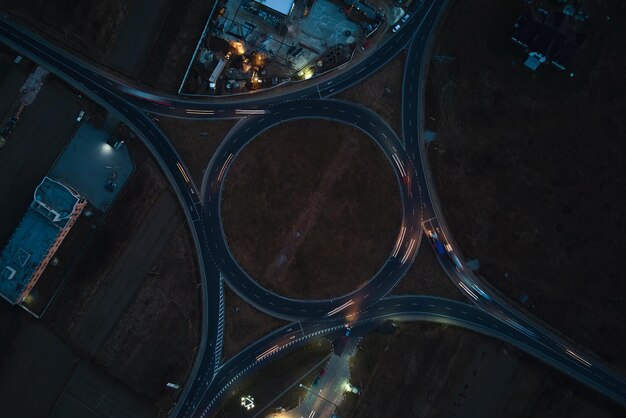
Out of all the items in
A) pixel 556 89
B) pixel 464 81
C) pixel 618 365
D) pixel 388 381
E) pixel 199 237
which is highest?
pixel 556 89

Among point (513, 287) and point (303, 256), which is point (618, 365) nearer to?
point (513, 287)

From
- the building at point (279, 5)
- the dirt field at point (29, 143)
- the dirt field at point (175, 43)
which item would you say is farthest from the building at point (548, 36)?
the dirt field at point (29, 143)

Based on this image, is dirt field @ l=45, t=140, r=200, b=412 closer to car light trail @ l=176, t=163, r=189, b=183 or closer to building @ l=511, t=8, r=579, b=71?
car light trail @ l=176, t=163, r=189, b=183

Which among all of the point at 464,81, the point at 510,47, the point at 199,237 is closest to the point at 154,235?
the point at 199,237

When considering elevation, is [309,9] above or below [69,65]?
above

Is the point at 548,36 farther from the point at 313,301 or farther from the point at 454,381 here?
the point at 454,381

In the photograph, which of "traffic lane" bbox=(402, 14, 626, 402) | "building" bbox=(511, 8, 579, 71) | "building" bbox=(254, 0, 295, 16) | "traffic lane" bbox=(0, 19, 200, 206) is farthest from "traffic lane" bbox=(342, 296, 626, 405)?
"building" bbox=(254, 0, 295, 16)
